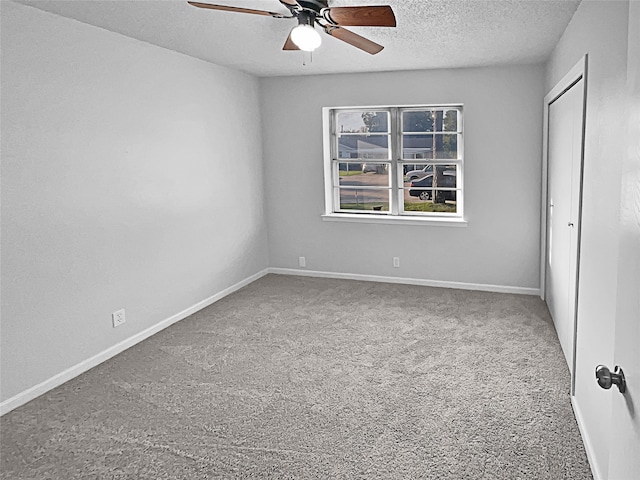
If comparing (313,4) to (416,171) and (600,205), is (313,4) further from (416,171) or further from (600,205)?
(416,171)

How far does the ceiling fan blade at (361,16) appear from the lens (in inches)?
107

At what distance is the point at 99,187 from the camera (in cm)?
383

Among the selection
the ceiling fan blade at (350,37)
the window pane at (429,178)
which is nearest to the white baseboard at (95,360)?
the window pane at (429,178)

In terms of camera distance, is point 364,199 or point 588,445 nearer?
point 588,445

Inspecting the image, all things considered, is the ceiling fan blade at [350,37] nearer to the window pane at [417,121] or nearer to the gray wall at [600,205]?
the gray wall at [600,205]

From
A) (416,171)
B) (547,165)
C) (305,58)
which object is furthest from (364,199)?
(547,165)

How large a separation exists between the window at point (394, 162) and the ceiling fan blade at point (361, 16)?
9.42 feet

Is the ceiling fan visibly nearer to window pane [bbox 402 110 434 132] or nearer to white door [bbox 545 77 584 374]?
white door [bbox 545 77 584 374]

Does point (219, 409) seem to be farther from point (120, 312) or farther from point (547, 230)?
point (547, 230)

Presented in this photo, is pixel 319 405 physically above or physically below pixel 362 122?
below

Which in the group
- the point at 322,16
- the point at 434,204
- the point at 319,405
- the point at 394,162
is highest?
the point at 322,16

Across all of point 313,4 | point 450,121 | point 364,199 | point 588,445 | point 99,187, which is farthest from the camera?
point 364,199

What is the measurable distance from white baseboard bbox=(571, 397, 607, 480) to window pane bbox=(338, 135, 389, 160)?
354cm

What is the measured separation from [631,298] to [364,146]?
5.09 m
